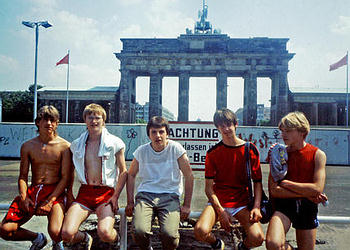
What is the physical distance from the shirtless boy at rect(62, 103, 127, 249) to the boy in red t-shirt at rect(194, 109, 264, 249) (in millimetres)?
1047

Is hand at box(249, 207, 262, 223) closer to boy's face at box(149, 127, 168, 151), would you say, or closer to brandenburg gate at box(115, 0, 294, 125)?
boy's face at box(149, 127, 168, 151)

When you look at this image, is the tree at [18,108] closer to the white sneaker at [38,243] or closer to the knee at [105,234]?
the white sneaker at [38,243]

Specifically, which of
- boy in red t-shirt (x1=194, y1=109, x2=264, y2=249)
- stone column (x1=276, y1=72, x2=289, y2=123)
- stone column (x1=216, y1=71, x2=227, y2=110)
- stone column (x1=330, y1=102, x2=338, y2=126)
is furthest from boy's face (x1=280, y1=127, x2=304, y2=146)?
stone column (x1=330, y1=102, x2=338, y2=126)

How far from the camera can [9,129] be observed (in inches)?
666

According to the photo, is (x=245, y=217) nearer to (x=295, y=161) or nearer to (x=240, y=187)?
(x=240, y=187)

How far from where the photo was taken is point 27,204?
3281 millimetres

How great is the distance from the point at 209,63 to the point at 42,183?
33.9 meters

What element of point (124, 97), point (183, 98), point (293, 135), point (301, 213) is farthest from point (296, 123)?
point (124, 97)

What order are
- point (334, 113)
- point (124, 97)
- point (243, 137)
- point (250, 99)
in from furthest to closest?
point (334, 113)
point (124, 97)
point (250, 99)
point (243, 137)

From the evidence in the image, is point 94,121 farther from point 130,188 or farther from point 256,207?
point 256,207

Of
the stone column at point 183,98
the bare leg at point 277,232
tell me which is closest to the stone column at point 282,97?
the stone column at point 183,98

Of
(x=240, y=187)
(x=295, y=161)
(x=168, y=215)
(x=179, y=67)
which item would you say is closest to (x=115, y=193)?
(x=168, y=215)

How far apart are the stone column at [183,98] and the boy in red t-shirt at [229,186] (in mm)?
31676

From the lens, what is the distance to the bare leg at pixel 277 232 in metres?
2.79
